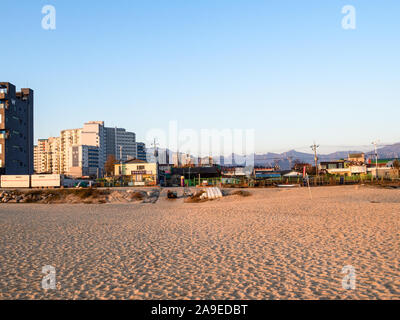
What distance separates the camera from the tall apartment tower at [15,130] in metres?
70.1

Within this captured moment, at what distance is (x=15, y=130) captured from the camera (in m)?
74.3

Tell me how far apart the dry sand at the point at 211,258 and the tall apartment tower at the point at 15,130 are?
63404mm

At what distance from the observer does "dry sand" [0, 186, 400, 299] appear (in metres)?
6.55

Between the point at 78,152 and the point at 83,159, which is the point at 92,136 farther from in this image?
the point at 83,159

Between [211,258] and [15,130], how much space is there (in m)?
79.4

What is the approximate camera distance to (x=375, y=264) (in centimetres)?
805

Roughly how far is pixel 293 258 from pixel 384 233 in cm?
513

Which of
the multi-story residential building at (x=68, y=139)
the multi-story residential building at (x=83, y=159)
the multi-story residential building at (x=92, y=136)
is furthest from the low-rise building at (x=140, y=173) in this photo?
the multi-story residential building at (x=68, y=139)

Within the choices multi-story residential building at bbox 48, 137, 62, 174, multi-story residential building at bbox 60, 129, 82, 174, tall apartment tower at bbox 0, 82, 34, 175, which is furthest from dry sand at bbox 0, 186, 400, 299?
multi-story residential building at bbox 60, 129, 82, 174

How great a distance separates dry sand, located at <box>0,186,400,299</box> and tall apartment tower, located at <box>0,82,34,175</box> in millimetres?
63404
